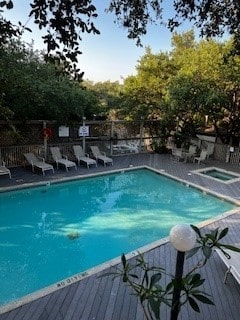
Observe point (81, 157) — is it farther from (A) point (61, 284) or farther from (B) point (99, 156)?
(A) point (61, 284)

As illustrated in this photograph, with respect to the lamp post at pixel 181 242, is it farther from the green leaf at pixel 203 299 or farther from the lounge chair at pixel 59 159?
the lounge chair at pixel 59 159

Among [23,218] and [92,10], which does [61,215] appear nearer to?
[23,218]

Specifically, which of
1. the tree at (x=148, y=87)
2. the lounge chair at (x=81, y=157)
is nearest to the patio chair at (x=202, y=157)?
the tree at (x=148, y=87)

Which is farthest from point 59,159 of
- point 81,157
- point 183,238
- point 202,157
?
point 183,238

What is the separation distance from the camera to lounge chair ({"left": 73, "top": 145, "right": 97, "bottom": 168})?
1252 cm

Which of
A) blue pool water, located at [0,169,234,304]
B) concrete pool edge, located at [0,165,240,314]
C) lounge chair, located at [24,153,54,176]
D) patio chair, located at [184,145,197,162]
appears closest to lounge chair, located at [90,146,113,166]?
blue pool water, located at [0,169,234,304]

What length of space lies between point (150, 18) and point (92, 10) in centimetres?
105

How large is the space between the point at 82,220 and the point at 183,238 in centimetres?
660

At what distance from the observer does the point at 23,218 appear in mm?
8555

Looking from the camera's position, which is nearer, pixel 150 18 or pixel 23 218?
pixel 150 18

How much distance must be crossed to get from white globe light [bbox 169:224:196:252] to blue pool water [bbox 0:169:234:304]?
401 centimetres

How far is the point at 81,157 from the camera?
12.9 m

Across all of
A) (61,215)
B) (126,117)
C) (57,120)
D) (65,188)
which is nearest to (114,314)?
(61,215)

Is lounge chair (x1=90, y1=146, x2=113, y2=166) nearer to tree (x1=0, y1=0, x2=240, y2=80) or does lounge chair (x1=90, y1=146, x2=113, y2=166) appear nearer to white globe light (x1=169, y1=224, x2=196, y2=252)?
tree (x1=0, y1=0, x2=240, y2=80)
